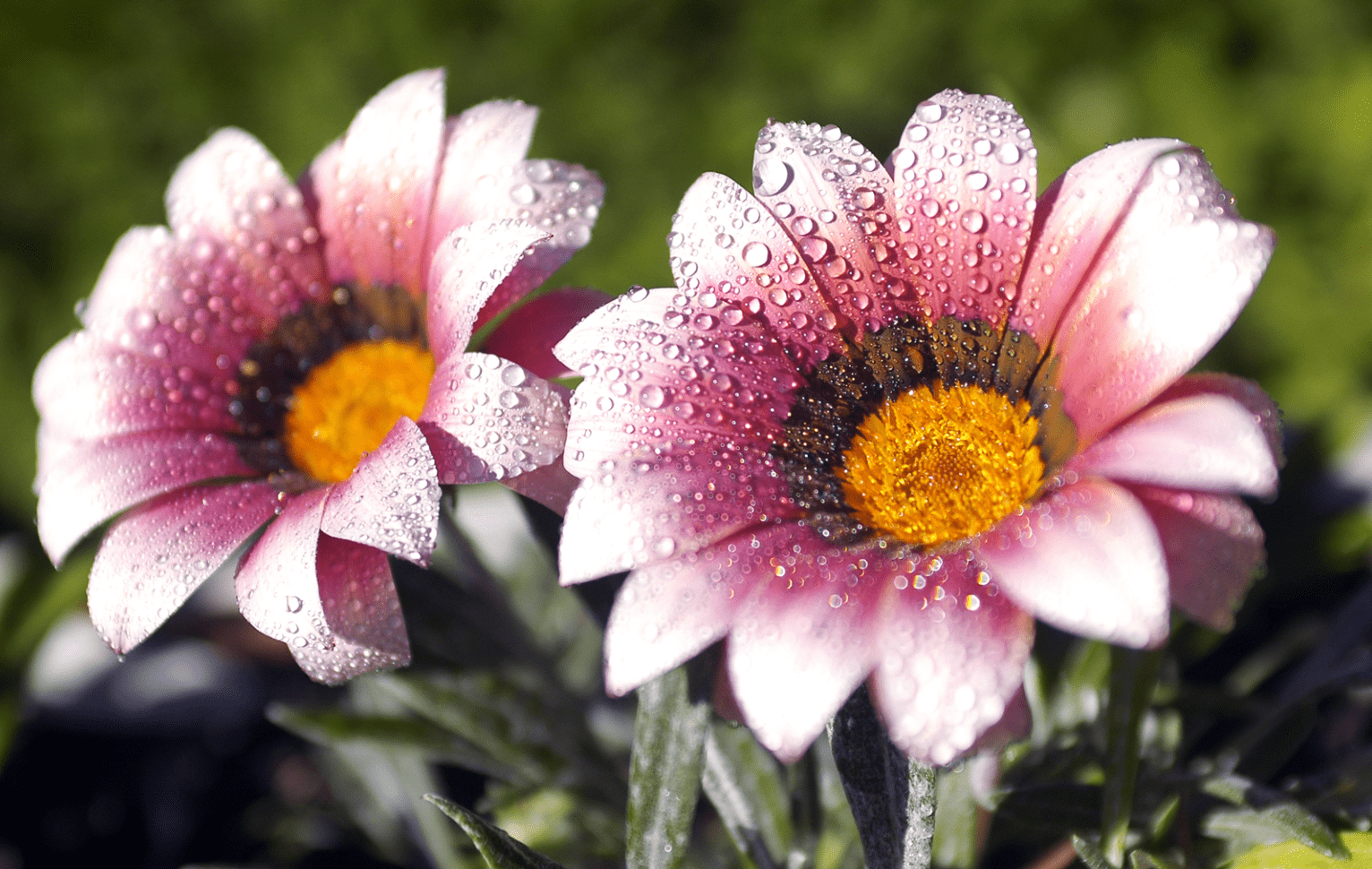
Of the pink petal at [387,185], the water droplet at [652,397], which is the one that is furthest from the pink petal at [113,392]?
the water droplet at [652,397]

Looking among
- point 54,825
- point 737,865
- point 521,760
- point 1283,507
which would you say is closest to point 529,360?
point 521,760

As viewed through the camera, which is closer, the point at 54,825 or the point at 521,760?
the point at 521,760

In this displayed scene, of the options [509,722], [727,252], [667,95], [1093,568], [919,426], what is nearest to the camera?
[1093,568]

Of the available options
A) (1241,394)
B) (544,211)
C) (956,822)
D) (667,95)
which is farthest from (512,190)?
(667,95)

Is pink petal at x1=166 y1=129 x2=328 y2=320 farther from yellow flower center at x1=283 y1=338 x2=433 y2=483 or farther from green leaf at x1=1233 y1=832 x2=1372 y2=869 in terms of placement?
green leaf at x1=1233 y1=832 x2=1372 y2=869

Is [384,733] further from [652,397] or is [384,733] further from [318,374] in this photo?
[652,397]

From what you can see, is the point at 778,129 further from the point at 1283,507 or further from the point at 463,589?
the point at 1283,507

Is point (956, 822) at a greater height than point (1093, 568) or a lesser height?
lesser
